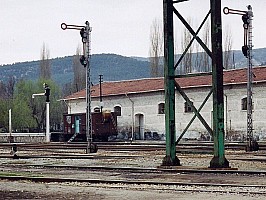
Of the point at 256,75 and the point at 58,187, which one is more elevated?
the point at 256,75

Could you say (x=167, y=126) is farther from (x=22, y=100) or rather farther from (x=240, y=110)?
(x=22, y=100)

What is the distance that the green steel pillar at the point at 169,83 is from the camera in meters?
19.1

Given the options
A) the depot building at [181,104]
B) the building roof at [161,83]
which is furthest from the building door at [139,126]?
the building roof at [161,83]

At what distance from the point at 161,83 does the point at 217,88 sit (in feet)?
119

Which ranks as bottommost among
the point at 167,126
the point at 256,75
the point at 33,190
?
the point at 33,190

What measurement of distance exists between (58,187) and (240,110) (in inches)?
1370

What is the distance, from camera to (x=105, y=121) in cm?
5069

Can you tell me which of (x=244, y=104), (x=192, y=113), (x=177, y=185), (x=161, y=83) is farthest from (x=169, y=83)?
(x=161, y=83)

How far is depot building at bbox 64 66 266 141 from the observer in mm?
45844

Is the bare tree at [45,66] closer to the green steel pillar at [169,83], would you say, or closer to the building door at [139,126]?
the building door at [139,126]

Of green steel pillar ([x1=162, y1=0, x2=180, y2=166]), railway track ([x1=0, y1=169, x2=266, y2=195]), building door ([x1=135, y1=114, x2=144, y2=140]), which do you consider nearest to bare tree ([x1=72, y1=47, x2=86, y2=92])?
building door ([x1=135, y1=114, x2=144, y2=140])

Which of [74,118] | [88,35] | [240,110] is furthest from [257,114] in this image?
[88,35]

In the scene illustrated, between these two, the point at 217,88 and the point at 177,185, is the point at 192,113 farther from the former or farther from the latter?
the point at 177,185

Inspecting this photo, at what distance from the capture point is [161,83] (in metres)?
54.1
